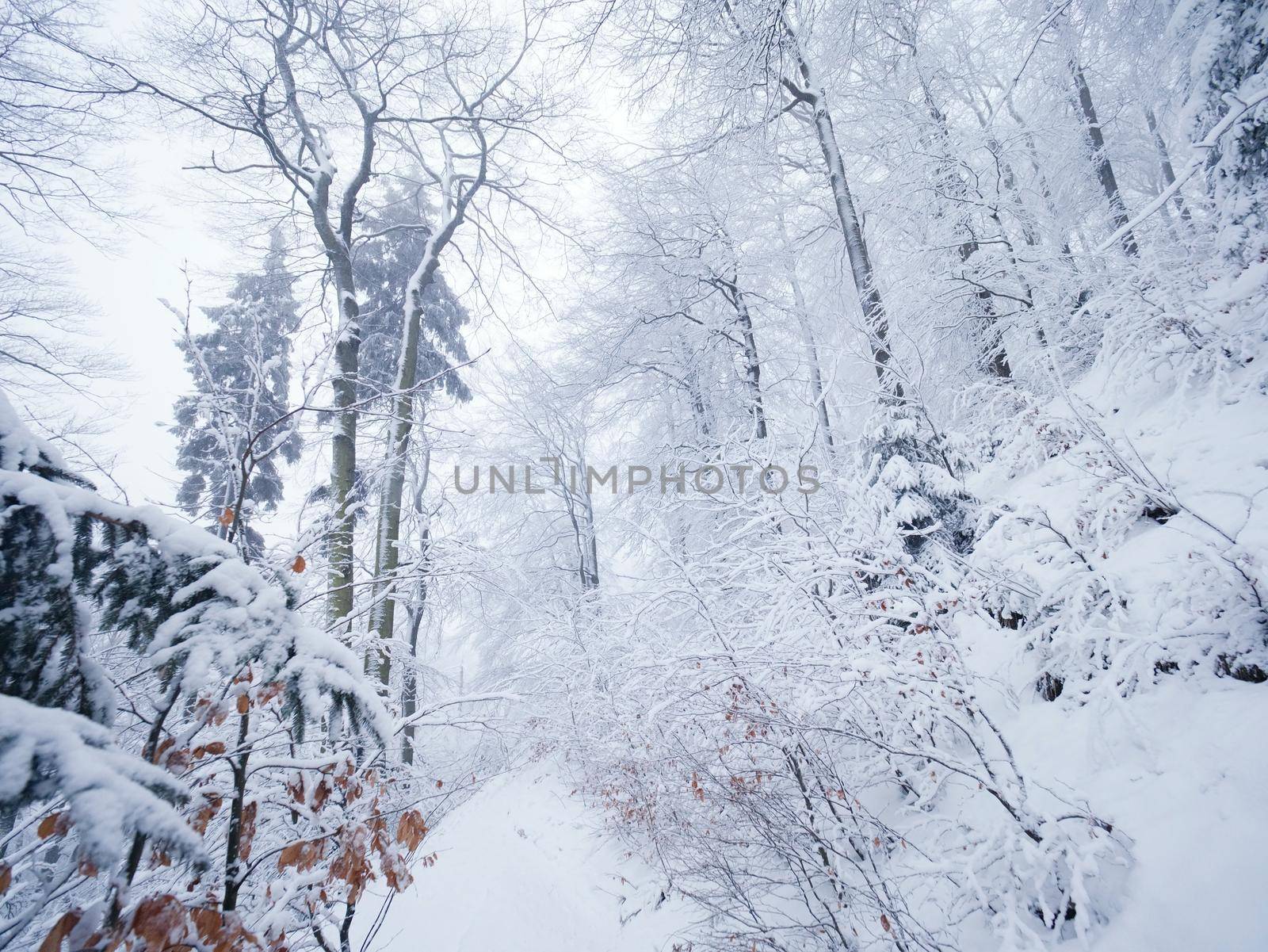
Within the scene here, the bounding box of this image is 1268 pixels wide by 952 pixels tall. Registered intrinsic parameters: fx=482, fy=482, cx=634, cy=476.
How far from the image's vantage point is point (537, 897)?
484cm

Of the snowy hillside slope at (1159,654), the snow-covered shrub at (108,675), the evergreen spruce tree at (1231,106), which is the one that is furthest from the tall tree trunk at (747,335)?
the snow-covered shrub at (108,675)

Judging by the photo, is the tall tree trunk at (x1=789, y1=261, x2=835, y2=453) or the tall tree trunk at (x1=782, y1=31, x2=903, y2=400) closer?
the tall tree trunk at (x1=782, y1=31, x2=903, y2=400)

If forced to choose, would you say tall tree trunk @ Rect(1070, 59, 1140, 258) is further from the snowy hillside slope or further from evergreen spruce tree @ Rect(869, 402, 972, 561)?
the snowy hillside slope

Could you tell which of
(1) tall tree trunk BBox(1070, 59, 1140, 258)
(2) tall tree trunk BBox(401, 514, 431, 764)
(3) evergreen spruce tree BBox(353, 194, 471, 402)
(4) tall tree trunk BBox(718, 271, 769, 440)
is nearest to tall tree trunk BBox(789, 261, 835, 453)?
(4) tall tree trunk BBox(718, 271, 769, 440)

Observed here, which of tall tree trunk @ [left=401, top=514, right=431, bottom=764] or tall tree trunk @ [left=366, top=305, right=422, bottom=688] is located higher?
tall tree trunk @ [left=366, top=305, right=422, bottom=688]

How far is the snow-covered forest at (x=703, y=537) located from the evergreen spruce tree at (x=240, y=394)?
88 mm

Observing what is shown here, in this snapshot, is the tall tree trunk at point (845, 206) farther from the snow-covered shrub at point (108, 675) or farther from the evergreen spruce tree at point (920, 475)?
the snow-covered shrub at point (108, 675)

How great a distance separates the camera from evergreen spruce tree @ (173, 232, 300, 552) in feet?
7.72

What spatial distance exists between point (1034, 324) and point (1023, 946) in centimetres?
682

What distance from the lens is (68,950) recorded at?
43.6 inches

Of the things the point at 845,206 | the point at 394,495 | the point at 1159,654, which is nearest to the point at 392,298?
the point at 394,495

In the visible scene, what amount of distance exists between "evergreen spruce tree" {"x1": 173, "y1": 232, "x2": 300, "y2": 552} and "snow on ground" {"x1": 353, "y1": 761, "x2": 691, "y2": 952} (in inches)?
152

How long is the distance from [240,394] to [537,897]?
5875 millimetres

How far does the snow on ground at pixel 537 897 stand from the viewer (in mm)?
4035
